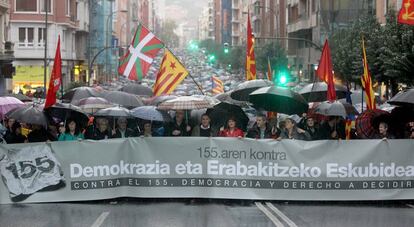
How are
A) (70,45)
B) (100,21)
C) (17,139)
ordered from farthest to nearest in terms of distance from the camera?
(100,21)
(70,45)
(17,139)

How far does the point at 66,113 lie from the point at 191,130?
8.85 feet

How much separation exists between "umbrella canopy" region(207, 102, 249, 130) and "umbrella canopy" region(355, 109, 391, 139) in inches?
102

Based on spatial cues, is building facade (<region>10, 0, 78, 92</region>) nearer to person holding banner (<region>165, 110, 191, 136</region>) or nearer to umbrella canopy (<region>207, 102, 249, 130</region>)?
umbrella canopy (<region>207, 102, 249, 130</region>)

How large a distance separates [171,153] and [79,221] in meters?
2.69

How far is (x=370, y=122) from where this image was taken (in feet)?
58.5

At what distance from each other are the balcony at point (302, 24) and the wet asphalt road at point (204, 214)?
59.1 metres

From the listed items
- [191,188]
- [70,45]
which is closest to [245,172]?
[191,188]

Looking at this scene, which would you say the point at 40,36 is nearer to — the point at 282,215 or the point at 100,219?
the point at 100,219

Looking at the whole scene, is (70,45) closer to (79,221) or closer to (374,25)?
(374,25)

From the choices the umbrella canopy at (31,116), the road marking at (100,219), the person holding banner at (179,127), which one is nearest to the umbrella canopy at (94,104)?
the person holding banner at (179,127)

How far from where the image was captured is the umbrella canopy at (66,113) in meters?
17.5

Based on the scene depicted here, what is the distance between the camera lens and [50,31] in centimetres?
7212

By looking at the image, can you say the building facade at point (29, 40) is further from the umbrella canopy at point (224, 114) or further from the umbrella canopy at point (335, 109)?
the umbrella canopy at point (335, 109)

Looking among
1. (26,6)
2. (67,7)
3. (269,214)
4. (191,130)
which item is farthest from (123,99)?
(67,7)
